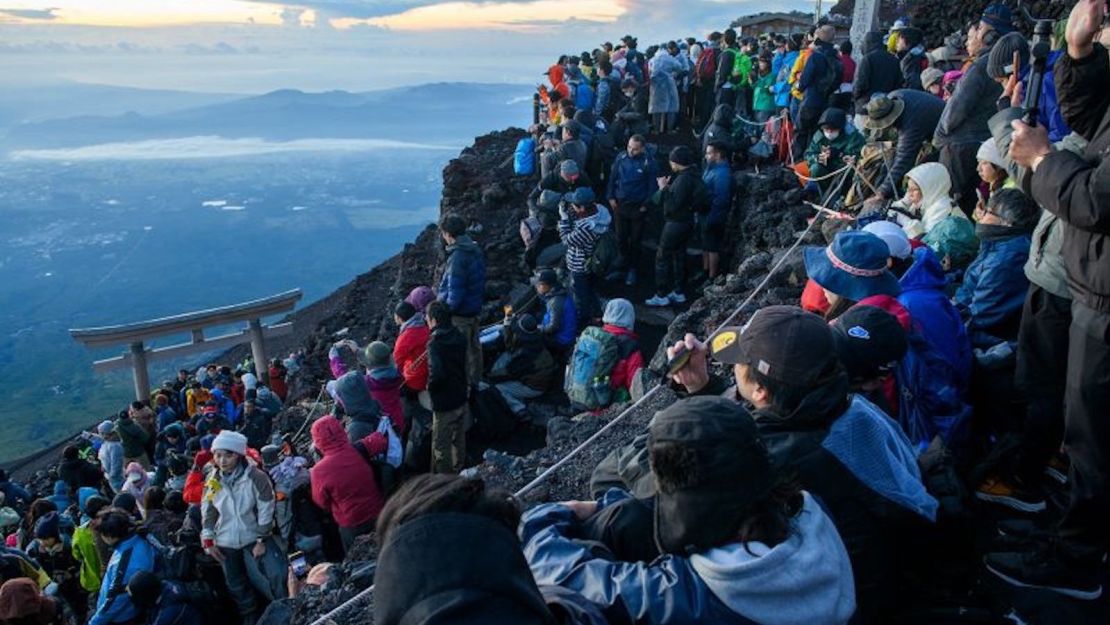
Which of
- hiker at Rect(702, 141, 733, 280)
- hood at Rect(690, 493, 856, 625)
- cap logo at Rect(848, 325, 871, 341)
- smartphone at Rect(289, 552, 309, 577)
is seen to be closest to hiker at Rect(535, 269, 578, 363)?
hiker at Rect(702, 141, 733, 280)

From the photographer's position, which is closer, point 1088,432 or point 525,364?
point 1088,432

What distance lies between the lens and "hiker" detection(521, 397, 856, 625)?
77.6 inches

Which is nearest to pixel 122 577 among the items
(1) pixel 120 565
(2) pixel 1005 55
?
(1) pixel 120 565

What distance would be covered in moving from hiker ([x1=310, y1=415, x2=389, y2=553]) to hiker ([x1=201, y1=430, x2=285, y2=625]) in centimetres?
43

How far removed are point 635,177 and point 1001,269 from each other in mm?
6217

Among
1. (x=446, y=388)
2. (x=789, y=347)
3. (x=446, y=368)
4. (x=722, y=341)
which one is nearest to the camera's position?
(x=789, y=347)

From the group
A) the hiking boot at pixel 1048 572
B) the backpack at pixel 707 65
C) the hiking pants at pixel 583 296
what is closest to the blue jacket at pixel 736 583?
the hiking boot at pixel 1048 572

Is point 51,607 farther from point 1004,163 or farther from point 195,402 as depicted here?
point 195,402

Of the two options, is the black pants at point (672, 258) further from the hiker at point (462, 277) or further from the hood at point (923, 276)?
the hood at point (923, 276)

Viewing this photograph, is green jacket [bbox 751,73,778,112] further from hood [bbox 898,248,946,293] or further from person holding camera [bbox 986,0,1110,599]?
person holding camera [bbox 986,0,1110,599]

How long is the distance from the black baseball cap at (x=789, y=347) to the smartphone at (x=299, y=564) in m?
4.27

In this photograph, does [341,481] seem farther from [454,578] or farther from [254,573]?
[454,578]

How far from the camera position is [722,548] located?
6.65ft

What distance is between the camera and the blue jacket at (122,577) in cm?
520
